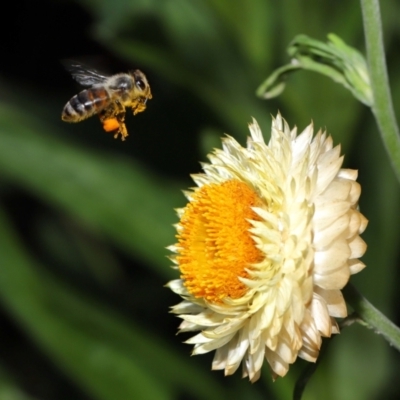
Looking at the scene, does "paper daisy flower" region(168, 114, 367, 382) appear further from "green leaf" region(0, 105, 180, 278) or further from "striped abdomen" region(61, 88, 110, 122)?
"green leaf" region(0, 105, 180, 278)

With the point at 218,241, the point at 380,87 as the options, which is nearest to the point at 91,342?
the point at 218,241

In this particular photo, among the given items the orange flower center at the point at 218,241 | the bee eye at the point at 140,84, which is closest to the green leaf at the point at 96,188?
the bee eye at the point at 140,84

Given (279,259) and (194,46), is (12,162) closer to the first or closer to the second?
A: (194,46)

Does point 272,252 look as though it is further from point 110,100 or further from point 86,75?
point 86,75

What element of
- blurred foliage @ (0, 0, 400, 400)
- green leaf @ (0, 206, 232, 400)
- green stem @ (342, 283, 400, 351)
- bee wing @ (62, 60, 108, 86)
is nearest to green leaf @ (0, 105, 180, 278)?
blurred foliage @ (0, 0, 400, 400)

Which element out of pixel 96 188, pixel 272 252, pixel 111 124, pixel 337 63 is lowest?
pixel 96 188

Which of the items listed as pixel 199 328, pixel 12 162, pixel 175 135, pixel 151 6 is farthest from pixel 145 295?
pixel 199 328
